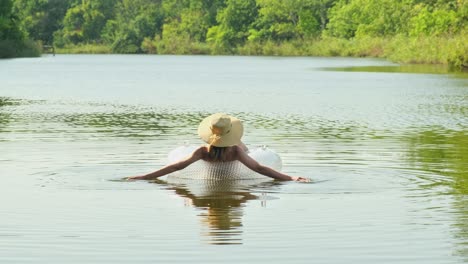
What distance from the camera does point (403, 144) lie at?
822 inches

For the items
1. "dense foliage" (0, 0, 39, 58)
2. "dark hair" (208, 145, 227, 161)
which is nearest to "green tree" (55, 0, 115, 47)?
"dense foliage" (0, 0, 39, 58)

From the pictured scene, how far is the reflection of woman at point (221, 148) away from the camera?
561 inches

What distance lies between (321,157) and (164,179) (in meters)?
3.41

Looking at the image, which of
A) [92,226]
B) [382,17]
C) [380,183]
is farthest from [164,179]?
[382,17]

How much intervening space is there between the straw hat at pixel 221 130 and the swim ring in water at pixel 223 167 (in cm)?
44

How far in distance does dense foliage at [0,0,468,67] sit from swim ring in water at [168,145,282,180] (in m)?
68.2

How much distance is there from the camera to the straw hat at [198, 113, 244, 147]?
14188 millimetres

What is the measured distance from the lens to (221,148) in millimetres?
14570

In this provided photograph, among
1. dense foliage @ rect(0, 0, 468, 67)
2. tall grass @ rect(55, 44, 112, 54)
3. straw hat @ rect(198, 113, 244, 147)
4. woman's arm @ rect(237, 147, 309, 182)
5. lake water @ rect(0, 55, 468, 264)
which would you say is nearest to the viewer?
lake water @ rect(0, 55, 468, 264)

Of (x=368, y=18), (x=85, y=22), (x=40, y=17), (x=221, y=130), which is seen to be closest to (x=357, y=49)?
(x=368, y=18)

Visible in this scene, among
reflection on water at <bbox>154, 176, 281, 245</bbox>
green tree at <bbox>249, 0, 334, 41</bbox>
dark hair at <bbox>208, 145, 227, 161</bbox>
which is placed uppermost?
dark hair at <bbox>208, 145, 227, 161</bbox>

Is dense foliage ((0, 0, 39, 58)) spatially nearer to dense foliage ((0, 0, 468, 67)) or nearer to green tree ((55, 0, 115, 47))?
dense foliage ((0, 0, 468, 67))

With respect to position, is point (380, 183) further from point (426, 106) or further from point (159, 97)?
point (159, 97)

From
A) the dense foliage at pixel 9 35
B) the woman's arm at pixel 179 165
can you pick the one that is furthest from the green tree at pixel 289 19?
the woman's arm at pixel 179 165
